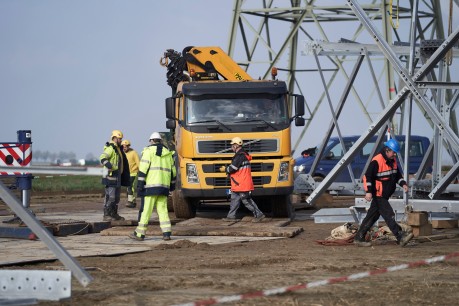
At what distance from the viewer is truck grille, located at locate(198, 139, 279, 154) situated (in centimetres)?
A: 2164

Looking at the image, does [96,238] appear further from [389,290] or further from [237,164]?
[389,290]

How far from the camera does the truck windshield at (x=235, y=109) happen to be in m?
21.9

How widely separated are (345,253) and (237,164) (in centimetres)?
638

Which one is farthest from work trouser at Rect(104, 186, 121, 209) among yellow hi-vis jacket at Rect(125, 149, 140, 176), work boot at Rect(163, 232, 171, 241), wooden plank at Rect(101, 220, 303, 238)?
yellow hi-vis jacket at Rect(125, 149, 140, 176)

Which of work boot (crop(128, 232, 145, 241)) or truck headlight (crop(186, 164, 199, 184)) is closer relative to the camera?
work boot (crop(128, 232, 145, 241))

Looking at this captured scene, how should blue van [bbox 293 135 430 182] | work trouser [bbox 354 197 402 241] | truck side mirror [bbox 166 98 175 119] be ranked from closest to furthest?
work trouser [bbox 354 197 402 241] < truck side mirror [bbox 166 98 175 119] < blue van [bbox 293 135 430 182]

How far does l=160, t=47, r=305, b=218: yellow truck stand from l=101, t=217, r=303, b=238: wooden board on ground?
1263mm

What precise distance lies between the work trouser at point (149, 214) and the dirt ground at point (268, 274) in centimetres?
105

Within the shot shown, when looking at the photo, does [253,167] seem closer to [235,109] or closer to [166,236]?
[235,109]

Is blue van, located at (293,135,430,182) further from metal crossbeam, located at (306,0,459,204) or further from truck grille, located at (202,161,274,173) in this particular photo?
metal crossbeam, located at (306,0,459,204)

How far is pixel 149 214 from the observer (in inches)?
679

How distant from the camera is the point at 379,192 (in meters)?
16.0

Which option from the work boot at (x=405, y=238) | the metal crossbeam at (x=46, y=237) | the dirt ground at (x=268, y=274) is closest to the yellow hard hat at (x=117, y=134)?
the dirt ground at (x=268, y=274)

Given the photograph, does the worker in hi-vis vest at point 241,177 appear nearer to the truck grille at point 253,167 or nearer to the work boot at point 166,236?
the truck grille at point 253,167
